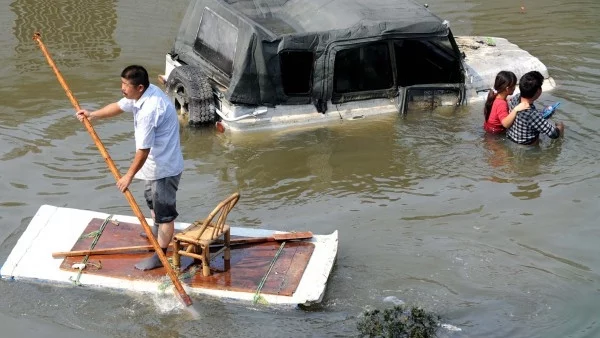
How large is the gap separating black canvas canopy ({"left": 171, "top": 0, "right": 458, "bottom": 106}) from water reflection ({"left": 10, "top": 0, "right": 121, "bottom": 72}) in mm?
2521

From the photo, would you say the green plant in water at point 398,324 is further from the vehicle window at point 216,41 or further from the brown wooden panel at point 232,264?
the vehicle window at point 216,41

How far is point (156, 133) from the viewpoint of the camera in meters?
6.57

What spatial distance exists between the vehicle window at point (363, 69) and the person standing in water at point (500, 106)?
120 centimetres

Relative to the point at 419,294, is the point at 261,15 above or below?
above

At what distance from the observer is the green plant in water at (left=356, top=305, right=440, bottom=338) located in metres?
6.60

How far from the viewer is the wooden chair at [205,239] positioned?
6.63 meters

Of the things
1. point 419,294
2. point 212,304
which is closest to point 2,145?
point 212,304

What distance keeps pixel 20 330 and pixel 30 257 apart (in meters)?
0.72

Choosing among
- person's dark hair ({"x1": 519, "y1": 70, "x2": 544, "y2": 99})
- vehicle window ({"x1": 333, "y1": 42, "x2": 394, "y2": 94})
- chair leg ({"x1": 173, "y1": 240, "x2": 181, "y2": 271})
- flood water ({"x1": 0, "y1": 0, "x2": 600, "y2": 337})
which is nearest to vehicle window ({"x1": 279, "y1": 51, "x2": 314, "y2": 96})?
vehicle window ({"x1": 333, "y1": 42, "x2": 394, "y2": 94})

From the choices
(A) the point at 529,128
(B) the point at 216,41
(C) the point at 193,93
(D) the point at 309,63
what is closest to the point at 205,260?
(C) the point at 193,93

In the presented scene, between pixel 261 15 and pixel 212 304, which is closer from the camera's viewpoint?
pixel 212 304

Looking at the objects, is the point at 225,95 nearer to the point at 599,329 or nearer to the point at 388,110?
the point at 388,110

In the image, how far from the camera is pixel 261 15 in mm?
10477

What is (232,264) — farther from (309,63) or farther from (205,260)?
(309,63)
